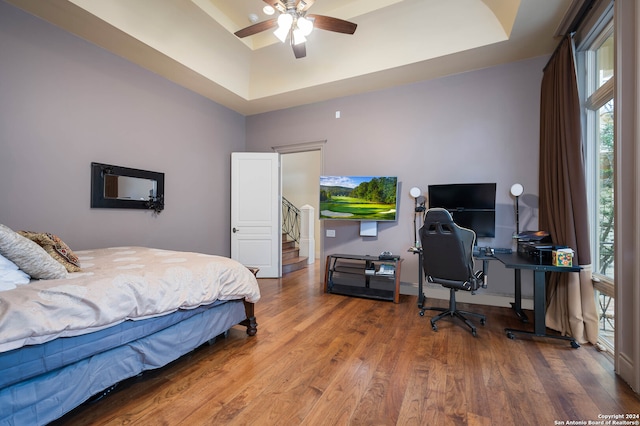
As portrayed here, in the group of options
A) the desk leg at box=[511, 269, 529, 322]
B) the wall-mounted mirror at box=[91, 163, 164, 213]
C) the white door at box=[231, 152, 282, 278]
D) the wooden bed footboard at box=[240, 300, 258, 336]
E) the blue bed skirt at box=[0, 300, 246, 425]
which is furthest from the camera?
the white door at box=[231, 152, 282, 278]

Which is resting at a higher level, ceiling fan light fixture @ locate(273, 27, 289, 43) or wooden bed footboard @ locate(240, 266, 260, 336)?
ceiling fan light fixture @ locate(273, 27, 289, 43)

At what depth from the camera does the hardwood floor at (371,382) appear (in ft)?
5.23

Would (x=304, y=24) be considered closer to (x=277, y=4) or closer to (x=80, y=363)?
(x=277, y=4)

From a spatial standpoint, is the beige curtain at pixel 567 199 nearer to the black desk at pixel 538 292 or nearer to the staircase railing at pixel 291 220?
the black desk at pixel 538 292

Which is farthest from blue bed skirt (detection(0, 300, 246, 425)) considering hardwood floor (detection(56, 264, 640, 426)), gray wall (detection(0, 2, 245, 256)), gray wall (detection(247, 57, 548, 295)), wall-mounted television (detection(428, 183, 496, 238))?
wall-mounted television (detection(428, 183, 496, 238))

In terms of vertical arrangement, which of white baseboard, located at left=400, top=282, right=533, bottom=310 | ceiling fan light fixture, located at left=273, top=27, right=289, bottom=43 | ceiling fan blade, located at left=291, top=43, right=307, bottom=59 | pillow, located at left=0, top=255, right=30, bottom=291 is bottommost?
white baseboard, located at left=400, top=282, right=533, bottom=310

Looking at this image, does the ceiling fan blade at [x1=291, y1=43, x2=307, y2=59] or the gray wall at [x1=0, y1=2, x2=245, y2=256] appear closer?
the gray wall at [x1=0, y1=2, x2=245, y2=256]

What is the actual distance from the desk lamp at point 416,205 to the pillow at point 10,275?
3790 mm

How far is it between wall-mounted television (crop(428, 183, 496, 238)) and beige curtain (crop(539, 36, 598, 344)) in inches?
21.4

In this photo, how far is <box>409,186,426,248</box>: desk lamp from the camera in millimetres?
3819

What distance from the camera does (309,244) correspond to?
6.84m

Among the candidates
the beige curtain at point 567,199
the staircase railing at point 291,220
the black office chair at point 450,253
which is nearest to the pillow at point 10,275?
the black office chair at point 450,253

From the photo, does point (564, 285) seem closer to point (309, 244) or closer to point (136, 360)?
point (136, 360)

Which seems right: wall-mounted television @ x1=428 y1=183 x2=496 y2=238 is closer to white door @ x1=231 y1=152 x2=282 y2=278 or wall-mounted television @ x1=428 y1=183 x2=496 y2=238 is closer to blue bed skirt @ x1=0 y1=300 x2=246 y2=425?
white door @ x1=231 y1=152 x2=282 y2=278
